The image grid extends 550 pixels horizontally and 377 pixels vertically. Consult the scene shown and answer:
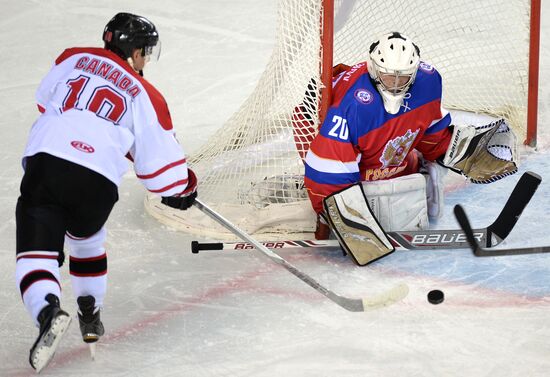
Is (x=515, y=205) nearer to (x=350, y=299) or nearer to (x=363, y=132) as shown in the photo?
(x=363, y=132)

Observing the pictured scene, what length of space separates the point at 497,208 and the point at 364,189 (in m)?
0.64

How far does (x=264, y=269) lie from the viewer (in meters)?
3.62

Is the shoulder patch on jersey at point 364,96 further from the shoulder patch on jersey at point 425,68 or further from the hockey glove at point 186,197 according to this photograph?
the hockey glove at point 186,197

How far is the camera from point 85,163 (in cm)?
281

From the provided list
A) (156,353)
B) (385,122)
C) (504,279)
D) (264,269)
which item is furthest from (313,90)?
(156,353)

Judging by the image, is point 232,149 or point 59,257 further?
point 232,149

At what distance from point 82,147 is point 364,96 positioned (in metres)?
1.16

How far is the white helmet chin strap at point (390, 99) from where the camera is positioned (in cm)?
364

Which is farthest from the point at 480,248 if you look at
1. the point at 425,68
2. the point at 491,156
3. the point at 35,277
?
the point at 35,277

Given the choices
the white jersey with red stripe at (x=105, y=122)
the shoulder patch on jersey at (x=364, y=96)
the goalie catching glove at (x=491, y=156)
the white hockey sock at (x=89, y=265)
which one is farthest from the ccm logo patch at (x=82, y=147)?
the goalie catching glove at (x=491, y=156)

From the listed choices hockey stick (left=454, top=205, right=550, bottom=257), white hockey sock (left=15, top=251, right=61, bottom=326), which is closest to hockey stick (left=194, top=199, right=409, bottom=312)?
hockey stick (left=454, top=205, right=550, bottom=257)

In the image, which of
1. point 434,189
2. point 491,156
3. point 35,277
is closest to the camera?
point 35,277

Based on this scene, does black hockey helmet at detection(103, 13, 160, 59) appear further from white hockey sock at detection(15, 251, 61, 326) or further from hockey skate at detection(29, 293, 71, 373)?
hockey skate at detection(29, 293, 71, 373)

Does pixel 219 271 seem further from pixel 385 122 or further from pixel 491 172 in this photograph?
pixel 491 172
